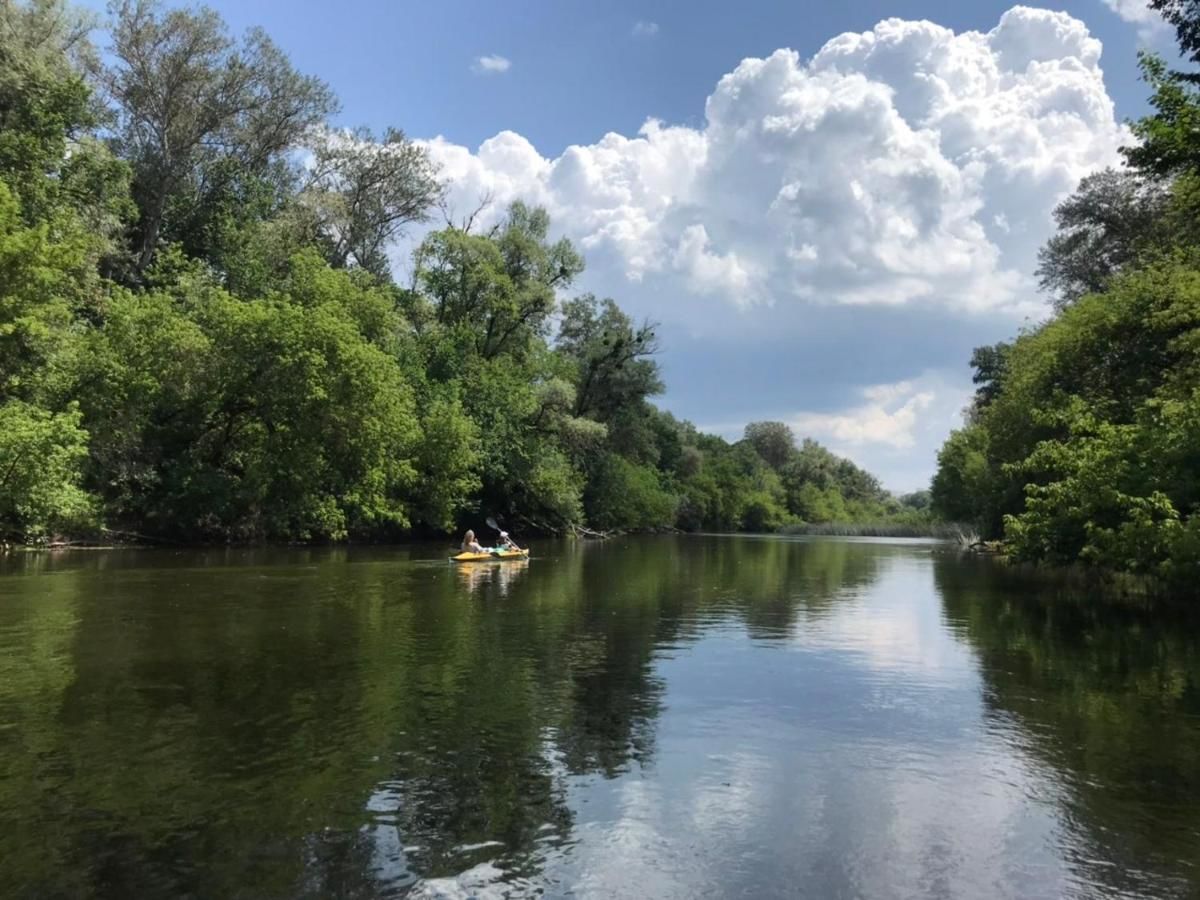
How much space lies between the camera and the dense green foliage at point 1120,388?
2003 cm

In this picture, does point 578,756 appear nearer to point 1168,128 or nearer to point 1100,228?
point 1168,128

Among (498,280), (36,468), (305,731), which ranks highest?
(498,280)

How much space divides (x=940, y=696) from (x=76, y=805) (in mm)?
10780

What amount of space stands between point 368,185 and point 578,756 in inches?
2216

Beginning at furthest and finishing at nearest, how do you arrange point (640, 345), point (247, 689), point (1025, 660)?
1. point (640, 345)
2. point (1025, 660)
3. point (247, 689)

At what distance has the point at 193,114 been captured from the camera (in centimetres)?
5556

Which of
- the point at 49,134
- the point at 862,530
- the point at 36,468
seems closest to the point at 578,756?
the point at 36,468

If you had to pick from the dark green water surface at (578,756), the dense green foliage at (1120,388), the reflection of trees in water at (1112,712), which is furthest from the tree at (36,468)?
the dense green foliage at (1120,388)

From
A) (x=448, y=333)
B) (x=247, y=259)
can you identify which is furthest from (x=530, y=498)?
(x=247, y=259)

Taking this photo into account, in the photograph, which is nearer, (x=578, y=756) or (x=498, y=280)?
(x=578, y=756)

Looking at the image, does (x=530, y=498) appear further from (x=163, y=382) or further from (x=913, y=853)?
(x=913, y=853)

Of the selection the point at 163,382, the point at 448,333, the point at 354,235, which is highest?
the point at 354,235

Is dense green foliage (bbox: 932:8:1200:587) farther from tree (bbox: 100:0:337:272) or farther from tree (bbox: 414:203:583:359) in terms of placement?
tree (bbox: 100:0:337:272)

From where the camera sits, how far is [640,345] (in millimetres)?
71812
